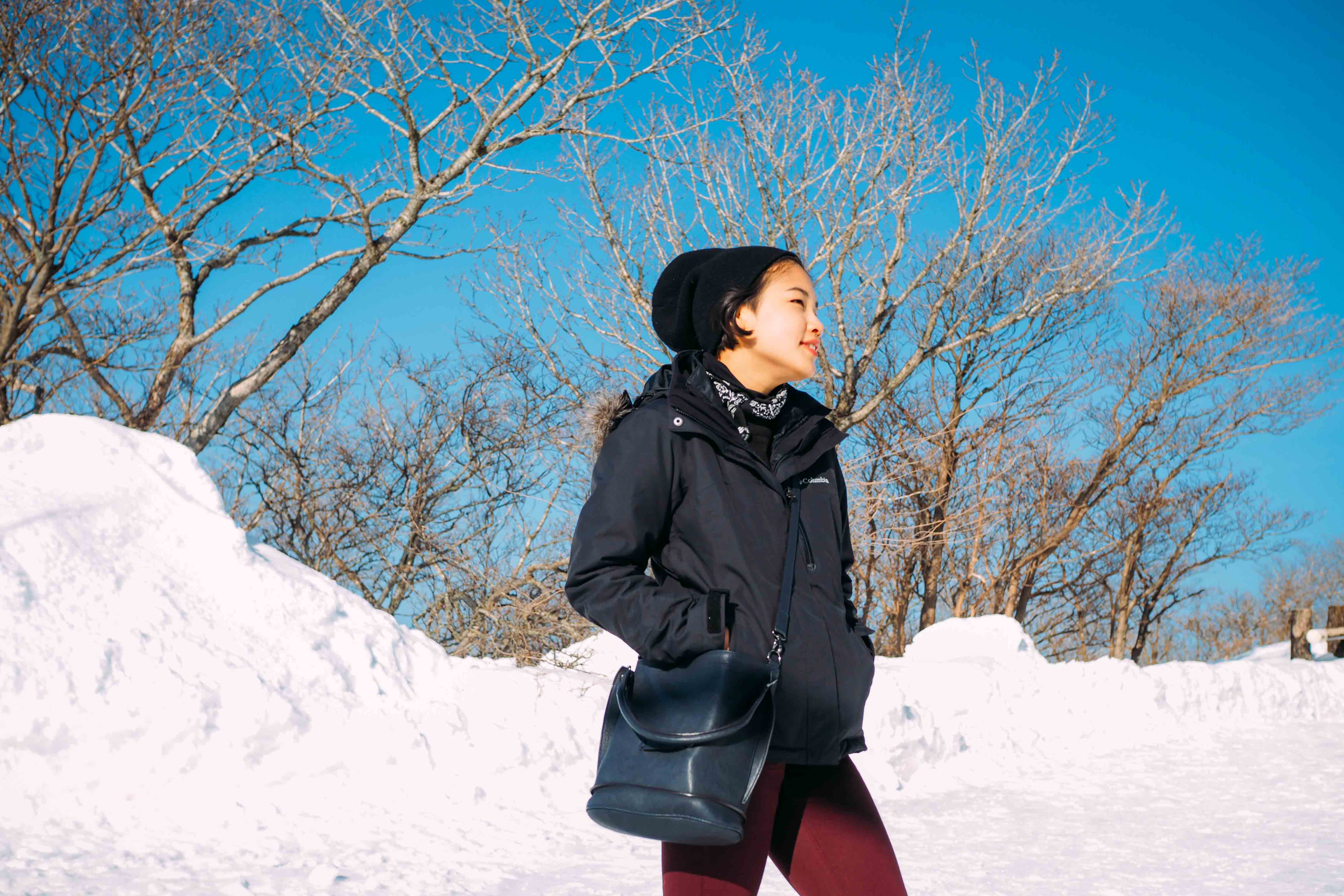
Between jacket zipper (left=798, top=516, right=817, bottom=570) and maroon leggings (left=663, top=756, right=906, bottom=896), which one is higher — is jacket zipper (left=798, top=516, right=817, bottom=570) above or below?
above

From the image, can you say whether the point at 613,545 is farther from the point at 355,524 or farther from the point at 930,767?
the point at 355,524

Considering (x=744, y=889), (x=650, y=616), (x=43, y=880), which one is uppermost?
(x=650, y=616)

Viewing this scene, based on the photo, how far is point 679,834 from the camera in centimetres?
147

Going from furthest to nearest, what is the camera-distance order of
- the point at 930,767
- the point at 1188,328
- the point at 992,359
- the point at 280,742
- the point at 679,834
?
the point at 1188,328 < the point at 992,359 < the point at 930,767 < the point at 280,742 < the point at 679,834

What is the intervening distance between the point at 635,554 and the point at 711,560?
133 mm

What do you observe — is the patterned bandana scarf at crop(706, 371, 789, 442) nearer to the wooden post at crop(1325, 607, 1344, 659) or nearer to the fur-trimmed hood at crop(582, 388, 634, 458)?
the fur-trimmed hood at crop(582, 388, 634, 458)

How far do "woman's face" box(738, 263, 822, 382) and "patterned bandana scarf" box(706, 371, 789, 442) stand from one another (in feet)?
0.21

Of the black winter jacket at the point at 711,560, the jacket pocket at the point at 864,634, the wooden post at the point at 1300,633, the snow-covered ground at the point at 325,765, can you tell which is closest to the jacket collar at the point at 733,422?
the black winter jacket at the point at 711,560

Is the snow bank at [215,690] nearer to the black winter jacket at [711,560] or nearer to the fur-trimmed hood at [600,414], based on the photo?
the fur-trimmed hood at [600,414]

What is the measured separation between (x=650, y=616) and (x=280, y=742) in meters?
4.07

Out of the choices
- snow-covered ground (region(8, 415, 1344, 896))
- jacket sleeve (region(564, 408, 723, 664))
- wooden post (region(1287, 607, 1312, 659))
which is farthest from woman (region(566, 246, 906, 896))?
wooden post (region(1287, 607, 1312, 659))

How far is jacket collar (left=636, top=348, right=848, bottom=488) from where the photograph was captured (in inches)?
69.3

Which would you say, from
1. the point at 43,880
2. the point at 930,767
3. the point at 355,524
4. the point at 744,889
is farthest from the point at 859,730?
the point at 355,524

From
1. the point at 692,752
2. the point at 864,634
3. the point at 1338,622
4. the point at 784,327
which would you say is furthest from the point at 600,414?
the point at 1338,622
